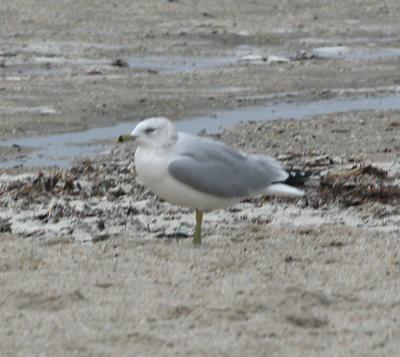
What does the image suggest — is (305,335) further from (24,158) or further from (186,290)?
(24,158)

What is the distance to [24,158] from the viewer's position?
10.6 metres

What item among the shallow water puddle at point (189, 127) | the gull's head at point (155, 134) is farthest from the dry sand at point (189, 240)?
the gull's head at point (155, 134)

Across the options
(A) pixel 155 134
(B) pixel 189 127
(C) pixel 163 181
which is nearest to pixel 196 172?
(C) pixel 163 181

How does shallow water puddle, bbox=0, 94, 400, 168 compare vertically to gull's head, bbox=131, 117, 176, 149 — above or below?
below

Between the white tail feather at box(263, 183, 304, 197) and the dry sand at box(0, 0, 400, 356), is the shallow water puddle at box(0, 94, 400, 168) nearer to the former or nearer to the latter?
the dry sand at box(0, 0, 400, 356)

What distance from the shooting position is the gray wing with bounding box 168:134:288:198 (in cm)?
714

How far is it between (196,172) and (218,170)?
174 mm

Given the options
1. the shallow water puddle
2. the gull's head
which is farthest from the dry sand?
the gull's head

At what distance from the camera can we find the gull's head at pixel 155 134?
7191 millimetres

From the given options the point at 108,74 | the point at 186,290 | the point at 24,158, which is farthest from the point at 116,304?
the point at 108,74

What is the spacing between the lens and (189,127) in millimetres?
12102

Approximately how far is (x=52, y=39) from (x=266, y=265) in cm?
1017

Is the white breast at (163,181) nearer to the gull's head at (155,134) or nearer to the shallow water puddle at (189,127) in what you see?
the gull's head at (155,134)

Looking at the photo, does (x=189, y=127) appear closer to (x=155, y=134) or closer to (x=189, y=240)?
(x=189, y=240)
